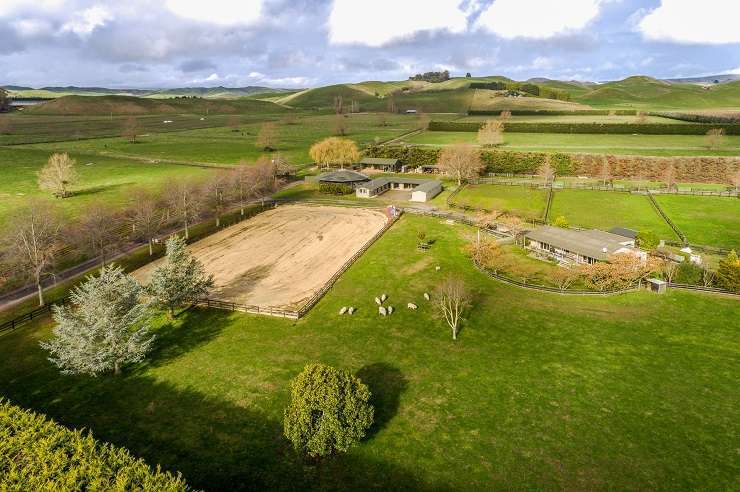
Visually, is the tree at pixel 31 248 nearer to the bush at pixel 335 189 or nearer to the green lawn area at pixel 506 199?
the bush at pixel 335 189

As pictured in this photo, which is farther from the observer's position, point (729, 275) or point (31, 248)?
point (31, 248)

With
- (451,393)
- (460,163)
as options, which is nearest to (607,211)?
(460,163)

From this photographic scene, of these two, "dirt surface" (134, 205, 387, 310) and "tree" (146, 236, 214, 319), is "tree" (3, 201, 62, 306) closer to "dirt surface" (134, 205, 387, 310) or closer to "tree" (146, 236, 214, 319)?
"dirt surface" (134, 205, 387, 310)

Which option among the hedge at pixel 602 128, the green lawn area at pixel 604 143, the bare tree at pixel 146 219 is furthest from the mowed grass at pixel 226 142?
the bare tree at pixel 146 219

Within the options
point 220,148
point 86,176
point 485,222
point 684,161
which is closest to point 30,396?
point 485,222

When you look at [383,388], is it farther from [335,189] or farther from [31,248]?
[335,189]

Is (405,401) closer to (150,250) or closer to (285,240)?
(285,240)
